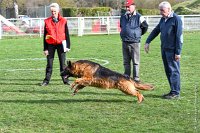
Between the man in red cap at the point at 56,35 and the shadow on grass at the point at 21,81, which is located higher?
the man in red cap at the point at 56,35

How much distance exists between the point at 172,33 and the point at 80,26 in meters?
24.0

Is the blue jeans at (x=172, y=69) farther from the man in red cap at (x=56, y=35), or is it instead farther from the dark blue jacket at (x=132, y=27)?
the man in red cap at (x=56, y=35)

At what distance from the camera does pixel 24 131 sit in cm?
670

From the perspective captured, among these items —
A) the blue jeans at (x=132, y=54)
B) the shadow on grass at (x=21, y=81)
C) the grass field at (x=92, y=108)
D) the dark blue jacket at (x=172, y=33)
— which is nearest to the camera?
the grass field at (x=92, y=108)

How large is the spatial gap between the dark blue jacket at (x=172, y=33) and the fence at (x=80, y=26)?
2359cm

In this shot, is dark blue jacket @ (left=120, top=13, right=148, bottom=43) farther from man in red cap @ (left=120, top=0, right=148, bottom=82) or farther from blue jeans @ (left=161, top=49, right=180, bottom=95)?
blue jeans @ (left=161, top=49, right=180, bottom=95)

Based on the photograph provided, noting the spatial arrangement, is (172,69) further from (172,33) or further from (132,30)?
(132,30)

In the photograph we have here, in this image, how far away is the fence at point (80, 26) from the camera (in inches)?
1266

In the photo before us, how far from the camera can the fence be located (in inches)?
1266

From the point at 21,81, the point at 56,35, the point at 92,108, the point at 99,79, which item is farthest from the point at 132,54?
the point at 21,81

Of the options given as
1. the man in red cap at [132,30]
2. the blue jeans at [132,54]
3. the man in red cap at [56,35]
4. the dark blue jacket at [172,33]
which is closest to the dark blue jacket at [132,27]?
the man in red cap at [132,30]

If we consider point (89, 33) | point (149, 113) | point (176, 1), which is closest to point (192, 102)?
point (149, 113)

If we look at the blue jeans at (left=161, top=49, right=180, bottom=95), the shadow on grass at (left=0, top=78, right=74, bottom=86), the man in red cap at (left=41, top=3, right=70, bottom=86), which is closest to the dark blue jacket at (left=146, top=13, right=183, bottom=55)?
the blue jeans at (left=161, top=49, right=180, bottom=95)

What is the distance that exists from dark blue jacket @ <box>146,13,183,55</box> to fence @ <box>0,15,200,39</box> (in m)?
23.6
